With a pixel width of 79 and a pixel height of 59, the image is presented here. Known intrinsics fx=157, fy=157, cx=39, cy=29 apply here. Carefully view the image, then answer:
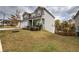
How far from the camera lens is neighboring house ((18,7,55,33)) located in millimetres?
1850

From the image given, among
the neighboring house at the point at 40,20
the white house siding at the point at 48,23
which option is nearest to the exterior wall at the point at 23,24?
the neighboring house at the point at 40,20

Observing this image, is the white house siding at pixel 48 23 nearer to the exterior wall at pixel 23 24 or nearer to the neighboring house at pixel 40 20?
the neighboring house at pixel 40 20

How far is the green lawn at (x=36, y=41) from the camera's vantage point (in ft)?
6.01

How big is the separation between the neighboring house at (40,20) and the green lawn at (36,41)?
0.27 feet

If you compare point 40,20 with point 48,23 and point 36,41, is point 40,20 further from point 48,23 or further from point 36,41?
point 36,41

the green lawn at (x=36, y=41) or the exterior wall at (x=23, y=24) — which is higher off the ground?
the exterior wall at (x=23, y=24)

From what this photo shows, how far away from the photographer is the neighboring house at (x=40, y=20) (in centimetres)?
185

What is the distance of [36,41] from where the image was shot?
1844 mm

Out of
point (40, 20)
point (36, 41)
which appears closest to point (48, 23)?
point (40, 20)

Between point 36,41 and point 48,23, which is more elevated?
point 48,23

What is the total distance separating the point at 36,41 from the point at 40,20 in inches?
10.0

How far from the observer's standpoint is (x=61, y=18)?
184cm

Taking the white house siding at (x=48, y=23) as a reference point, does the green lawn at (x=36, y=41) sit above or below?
below
